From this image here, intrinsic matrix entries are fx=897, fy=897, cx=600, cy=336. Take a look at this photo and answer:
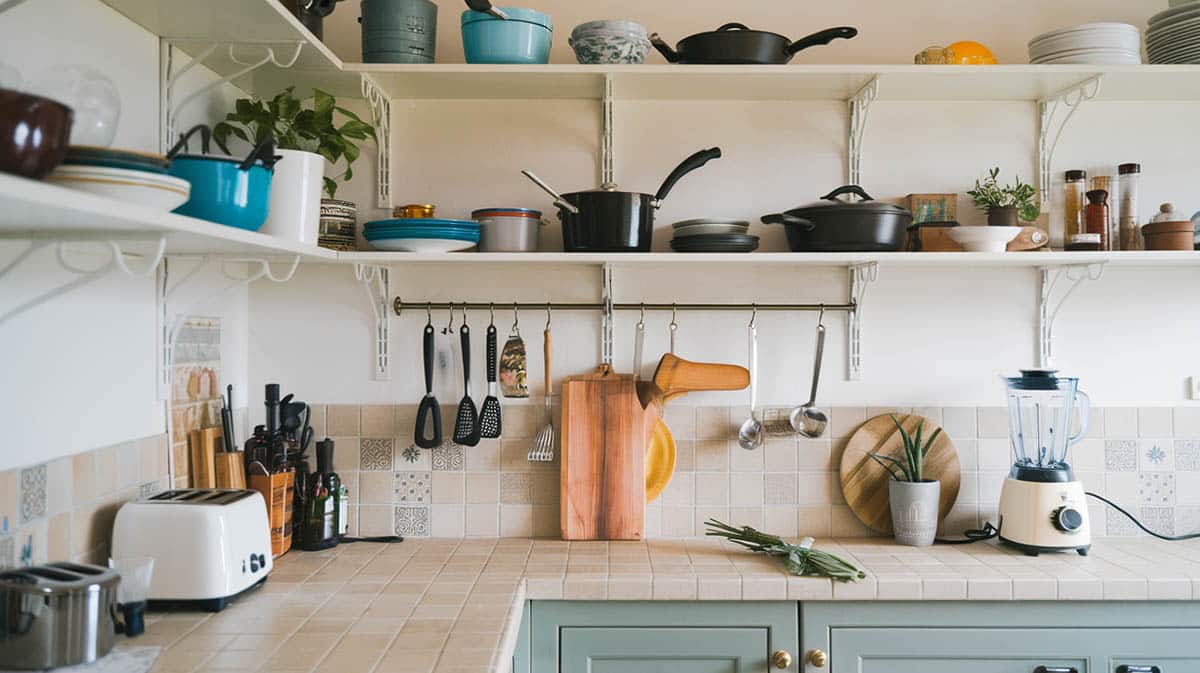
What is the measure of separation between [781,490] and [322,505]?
1214mm

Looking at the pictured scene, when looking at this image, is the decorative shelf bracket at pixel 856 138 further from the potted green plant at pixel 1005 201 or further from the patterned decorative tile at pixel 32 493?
the patterned decorative tile at pixel 32 493

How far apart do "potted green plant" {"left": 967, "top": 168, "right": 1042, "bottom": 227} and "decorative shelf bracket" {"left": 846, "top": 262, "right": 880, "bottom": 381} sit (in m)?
0.32

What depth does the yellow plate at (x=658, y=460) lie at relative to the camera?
2439mm

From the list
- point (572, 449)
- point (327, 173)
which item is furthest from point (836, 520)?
point (327, 173)

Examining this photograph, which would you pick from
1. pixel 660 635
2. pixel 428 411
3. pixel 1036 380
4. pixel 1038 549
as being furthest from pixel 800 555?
pixel 428 411

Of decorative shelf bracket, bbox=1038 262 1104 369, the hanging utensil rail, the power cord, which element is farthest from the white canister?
the power cord

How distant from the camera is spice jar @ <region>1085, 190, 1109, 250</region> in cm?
230

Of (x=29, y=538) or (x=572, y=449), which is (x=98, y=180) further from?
(x=572, y=449)

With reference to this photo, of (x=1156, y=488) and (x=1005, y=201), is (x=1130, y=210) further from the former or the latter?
(x=1156, y=488)

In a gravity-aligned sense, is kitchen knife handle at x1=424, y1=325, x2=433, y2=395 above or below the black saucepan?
below

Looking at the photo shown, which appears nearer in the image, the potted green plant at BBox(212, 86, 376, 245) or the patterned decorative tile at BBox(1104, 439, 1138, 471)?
the potted green plant at BBox(212, 86, 376, 245)

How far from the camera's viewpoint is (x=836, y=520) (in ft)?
8.05

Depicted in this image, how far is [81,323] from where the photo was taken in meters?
1.68

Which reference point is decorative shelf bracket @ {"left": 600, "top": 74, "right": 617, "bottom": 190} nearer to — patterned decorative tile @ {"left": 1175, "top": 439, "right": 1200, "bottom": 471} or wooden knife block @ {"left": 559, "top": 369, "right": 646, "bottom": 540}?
wooden knife block @ {"left": 559, "top": 369, "right": 646, "bottom": 540}
